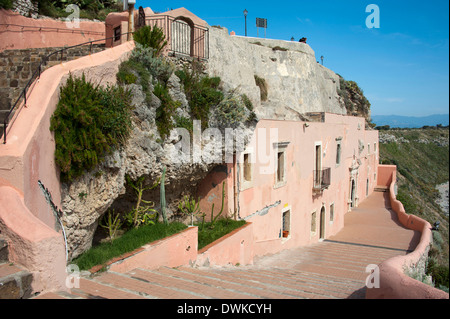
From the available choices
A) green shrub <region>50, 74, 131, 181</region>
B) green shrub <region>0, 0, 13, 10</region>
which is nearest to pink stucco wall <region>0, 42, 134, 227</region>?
green shrub <region>50, 74, 131, 181</region>

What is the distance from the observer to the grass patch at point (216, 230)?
823cm

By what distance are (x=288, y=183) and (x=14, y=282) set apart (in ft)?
33.1

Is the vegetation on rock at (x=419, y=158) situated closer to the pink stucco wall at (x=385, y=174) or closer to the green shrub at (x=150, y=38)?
the pink stucco wall at (x=385, y=174)

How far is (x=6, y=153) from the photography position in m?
4.21

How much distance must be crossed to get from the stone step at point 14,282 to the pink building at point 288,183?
6.41 metres

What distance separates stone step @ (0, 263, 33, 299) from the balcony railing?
12335 millimetres

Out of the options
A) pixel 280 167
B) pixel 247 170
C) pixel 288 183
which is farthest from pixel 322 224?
pixel 247 170

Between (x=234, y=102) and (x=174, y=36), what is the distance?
2531 millimetres

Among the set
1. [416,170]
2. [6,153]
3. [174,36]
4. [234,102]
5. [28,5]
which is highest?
[28,5]

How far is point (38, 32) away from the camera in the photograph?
1214 cm

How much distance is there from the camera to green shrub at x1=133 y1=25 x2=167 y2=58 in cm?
783

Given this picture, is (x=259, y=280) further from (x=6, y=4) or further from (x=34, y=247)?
(x=6, y=4)
